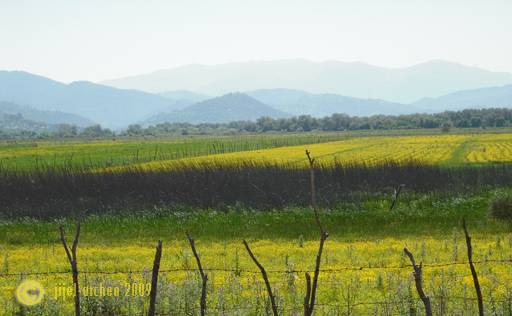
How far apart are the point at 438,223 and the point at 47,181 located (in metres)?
17.4

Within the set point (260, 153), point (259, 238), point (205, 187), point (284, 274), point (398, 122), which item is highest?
point (398, 122)

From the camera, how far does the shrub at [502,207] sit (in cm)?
1920

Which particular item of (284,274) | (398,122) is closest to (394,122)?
(398,122)

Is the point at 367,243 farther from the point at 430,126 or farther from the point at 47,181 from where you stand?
the point at 430,126

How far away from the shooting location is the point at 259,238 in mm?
18453

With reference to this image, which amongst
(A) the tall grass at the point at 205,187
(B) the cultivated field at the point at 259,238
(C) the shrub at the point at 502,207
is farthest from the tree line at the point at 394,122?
(C) the shrub at the point at 502,207

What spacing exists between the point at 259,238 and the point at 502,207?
814 cm

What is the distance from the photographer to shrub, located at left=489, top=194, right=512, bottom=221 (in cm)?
1920

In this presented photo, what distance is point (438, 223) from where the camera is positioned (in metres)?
19.6

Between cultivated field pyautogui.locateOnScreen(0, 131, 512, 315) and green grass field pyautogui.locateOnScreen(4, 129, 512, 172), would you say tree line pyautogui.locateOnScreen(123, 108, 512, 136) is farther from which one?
cultivated field pyautogui.locateOnScreen(0, 131, 512, 315)

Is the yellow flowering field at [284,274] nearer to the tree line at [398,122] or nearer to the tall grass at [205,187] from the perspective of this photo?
the tall grass at [205,187]

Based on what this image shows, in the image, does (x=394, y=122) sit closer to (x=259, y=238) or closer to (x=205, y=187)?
(x=205, y=187)

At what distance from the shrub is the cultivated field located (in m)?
0.15

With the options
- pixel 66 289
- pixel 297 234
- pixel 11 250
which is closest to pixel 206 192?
pixel 297 234
